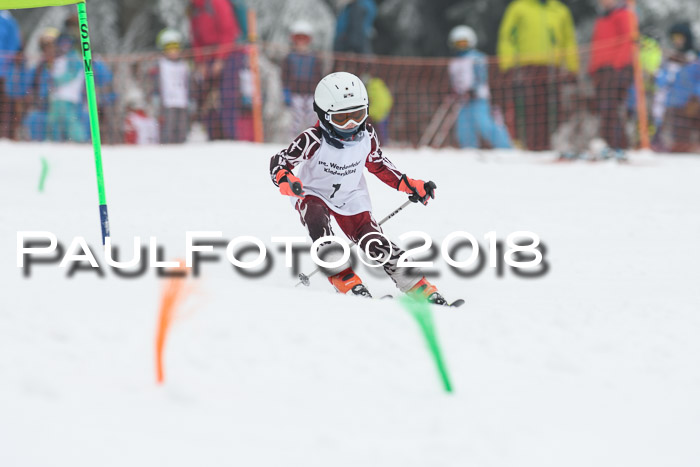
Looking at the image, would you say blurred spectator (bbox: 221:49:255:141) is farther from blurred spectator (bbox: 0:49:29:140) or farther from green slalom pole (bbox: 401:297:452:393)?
green slalom pole (bbox: 401:297:452:393)

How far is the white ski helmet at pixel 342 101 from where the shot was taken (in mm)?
4395

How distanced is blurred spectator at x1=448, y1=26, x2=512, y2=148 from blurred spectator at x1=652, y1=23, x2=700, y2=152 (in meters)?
2.50

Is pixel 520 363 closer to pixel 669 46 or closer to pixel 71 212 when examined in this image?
pixel 71 212

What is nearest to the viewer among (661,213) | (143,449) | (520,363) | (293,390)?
(143,449)

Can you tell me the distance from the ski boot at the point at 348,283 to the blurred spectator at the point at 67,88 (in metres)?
7.12

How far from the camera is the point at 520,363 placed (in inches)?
126

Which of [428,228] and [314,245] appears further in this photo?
[428,228]

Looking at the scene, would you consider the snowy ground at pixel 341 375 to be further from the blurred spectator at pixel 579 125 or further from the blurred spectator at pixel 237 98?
the blurred spectator at pixel 579 125

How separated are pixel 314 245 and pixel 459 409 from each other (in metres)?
1.99

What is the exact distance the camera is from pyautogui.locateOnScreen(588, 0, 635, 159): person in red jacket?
10758 mm

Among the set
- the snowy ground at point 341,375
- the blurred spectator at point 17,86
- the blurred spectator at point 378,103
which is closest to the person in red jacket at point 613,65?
the blurred spectator at point 378,103

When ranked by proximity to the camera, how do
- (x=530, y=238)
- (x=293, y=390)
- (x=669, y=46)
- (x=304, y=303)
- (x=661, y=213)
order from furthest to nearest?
1. (x=669, y=46)
2. (x=661, y=213)
3. (x=530, y=238)
4. (x=304, y=303)
5. (x=293, y=390)

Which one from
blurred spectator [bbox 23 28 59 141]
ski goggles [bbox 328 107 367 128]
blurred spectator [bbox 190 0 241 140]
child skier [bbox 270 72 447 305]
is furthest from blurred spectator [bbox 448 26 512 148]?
ski goggles [bbox 328 107 367 128]

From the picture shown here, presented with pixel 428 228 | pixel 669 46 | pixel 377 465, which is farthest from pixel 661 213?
pixel 669 46
